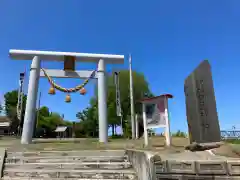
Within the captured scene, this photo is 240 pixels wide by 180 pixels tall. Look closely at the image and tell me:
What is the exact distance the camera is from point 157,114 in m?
9.65

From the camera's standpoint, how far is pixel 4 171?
19.8 feet

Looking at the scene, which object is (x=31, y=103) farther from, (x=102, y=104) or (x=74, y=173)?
(x=74, y=173)

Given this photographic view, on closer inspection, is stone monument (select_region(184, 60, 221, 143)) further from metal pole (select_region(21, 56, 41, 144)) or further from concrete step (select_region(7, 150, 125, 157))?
metal pole (select_region(21, 56, 41, 144))

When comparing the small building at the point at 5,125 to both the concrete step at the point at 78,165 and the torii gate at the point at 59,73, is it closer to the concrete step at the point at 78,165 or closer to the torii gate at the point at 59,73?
the torii gate at the point at 59,73

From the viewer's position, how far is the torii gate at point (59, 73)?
454 inches

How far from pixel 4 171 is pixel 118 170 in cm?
327

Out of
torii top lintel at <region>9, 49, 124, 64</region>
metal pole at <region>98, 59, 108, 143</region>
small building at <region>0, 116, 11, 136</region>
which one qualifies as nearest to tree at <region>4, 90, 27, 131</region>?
small building at <region>0, 116, 11, 136</region>

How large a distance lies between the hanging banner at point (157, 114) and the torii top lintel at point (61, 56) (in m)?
4.36

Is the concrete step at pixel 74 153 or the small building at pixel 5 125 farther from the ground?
the small building at pixel 5 125

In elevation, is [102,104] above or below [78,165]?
above

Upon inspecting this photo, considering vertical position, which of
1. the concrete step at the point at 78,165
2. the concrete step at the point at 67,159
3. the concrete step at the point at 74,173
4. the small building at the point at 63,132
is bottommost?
the concrete step at the point at 74,173

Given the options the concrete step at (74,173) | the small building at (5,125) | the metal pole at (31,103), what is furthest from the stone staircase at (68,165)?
the small building at (5,125)

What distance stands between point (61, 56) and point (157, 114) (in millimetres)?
6831

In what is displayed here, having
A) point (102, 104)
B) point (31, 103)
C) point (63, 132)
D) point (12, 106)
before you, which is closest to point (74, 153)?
point (102, 104)
